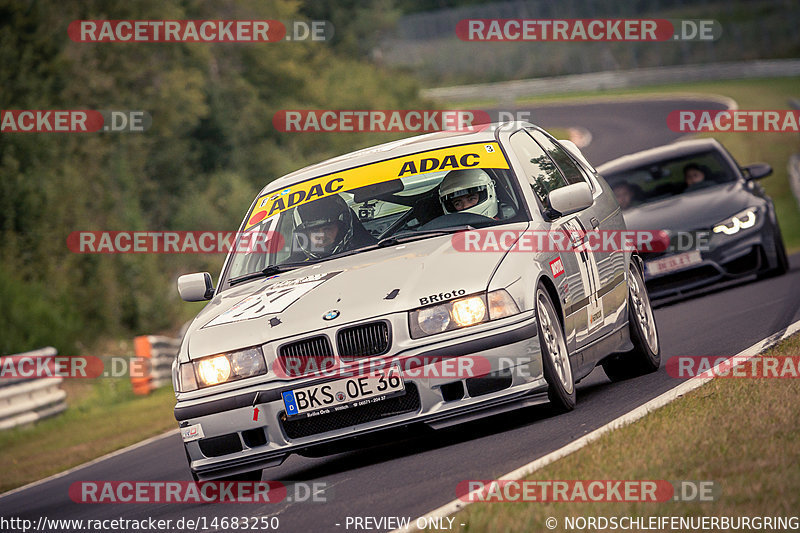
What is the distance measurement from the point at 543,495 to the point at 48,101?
34.4 meters

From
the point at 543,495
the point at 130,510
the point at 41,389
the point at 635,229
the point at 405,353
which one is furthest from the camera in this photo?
the point at 41,389

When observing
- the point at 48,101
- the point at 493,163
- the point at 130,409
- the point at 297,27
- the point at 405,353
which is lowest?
the point at 130,409

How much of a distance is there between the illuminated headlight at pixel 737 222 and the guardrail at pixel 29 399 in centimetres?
907

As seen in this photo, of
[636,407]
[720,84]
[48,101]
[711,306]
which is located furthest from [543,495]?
[720,84]

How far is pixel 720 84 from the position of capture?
64.6 m

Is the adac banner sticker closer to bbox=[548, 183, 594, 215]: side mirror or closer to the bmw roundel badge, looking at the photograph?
bbox=[548, 183, 594, 215]: side mirror

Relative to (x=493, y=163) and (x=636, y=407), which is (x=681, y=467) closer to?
(x=636, y=407)

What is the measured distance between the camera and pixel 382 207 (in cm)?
812

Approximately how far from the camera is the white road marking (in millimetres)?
5471

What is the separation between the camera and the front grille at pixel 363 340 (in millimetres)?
6742

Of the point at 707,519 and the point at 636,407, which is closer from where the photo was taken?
the point at 707,519

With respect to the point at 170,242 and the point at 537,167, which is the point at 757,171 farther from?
the point at 170,242

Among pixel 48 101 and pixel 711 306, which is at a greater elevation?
pixel 48 101

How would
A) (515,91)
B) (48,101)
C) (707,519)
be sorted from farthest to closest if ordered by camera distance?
1. (515,91)
2. (48,101)
3. (707,519)
